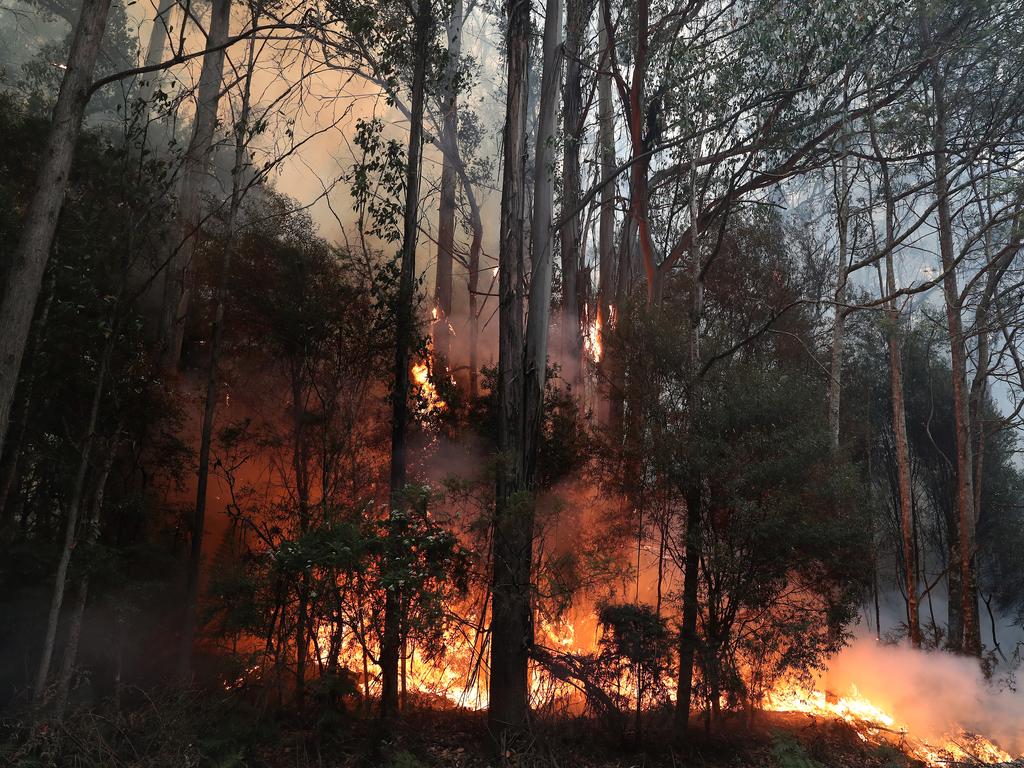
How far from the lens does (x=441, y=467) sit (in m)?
10.7

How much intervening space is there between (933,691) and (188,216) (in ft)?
46.7

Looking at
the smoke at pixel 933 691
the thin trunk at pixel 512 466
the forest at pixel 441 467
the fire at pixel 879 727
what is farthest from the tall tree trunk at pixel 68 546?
the smoke at pixel 933 691

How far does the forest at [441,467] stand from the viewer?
7.67 m

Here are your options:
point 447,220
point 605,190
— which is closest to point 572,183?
point 605,190

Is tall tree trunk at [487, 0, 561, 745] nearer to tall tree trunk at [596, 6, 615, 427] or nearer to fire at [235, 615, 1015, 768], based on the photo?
fire at [235, 615, 1015, 768]

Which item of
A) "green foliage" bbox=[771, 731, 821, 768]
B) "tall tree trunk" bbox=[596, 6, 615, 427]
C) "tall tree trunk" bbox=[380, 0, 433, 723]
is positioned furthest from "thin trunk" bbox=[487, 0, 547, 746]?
"tall tree trunk" bbox=[596, 6, 615, 427]

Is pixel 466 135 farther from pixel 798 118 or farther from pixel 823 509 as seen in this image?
pixel 823 509

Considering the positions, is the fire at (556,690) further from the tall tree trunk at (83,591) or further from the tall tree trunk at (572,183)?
the tall tree trunk at (572,183)

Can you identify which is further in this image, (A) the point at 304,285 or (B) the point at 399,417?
Result: (A) the point at 304,285

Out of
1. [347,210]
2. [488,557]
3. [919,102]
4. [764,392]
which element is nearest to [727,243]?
[919,102]

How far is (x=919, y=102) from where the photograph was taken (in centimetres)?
1312

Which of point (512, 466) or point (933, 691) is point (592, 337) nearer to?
point (512, 466)

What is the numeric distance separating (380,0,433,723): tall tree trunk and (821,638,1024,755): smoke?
7.21 meters

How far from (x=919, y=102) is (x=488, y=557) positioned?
11592mm
